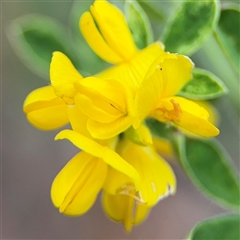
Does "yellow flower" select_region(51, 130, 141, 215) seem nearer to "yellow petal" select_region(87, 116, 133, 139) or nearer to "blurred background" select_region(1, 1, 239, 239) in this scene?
"yellow petal" select_region(87, 116, 133, 139)

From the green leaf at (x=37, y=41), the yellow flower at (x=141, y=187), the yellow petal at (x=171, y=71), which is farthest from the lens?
the green leaf at (x=37, y=41)

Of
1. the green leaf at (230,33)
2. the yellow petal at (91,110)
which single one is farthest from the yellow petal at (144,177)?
the green leaf at (230,33)

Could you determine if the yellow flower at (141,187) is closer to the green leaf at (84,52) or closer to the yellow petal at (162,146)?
the yellow petal at (162,146)

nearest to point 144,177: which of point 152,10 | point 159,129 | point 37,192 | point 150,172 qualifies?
point 150,172

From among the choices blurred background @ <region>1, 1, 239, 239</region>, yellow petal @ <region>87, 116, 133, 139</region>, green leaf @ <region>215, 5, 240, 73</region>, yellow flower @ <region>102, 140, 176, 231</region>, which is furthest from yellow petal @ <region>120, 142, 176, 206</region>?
blurred background @ <region>1, 1, 239, 239</region>

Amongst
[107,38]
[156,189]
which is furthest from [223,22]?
[156,189]

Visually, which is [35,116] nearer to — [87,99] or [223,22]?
[87,99]

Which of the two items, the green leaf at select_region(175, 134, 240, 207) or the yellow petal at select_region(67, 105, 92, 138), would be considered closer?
the yellow petal at select_region(67, 105, 92, 138)
